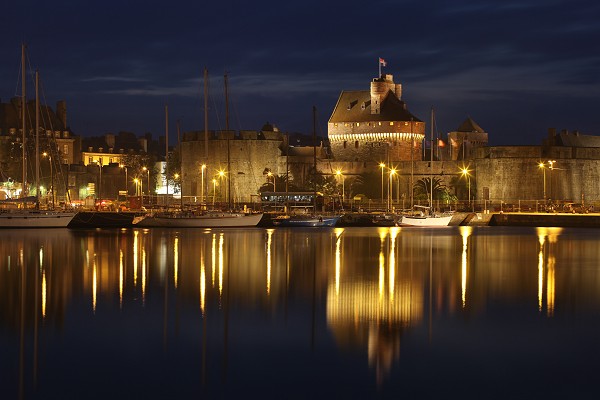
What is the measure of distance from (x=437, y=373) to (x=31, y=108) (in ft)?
198

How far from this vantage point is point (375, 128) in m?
65.2

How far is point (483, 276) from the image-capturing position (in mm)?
20953

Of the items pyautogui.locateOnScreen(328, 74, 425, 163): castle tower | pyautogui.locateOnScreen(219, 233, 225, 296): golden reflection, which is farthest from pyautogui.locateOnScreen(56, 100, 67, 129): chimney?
pyautogui.locateOnScreen(219, 233, 225, 296): golden reflection

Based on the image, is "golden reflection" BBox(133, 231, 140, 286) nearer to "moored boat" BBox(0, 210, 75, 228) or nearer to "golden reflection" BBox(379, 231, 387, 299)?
"moored boat" BBox(0, 210, 75, 228)

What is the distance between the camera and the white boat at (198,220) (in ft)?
139

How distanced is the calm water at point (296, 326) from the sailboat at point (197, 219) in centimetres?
1658

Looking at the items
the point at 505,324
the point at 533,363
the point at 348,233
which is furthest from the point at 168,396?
the point at 348,233

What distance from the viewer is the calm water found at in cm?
A: 1070

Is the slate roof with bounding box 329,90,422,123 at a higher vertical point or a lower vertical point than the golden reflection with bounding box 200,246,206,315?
higher

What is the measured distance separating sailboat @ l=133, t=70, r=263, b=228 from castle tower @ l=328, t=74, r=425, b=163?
72.2 ft

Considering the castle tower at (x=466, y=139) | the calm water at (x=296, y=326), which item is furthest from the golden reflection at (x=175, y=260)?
the castle tower at (x=466, y=139)

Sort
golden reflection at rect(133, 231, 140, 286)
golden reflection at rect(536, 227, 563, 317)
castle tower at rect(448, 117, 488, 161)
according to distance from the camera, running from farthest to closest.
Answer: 1. castle tower at rect(448, 117, 488, 161)
2. golden reflection at rect(133, 231, 140, 286)
3. golden reflection at rect(536, 227, 563, 317)

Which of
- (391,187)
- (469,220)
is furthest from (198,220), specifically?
(391,187)

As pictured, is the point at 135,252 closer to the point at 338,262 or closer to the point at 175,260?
the point at 175,260
